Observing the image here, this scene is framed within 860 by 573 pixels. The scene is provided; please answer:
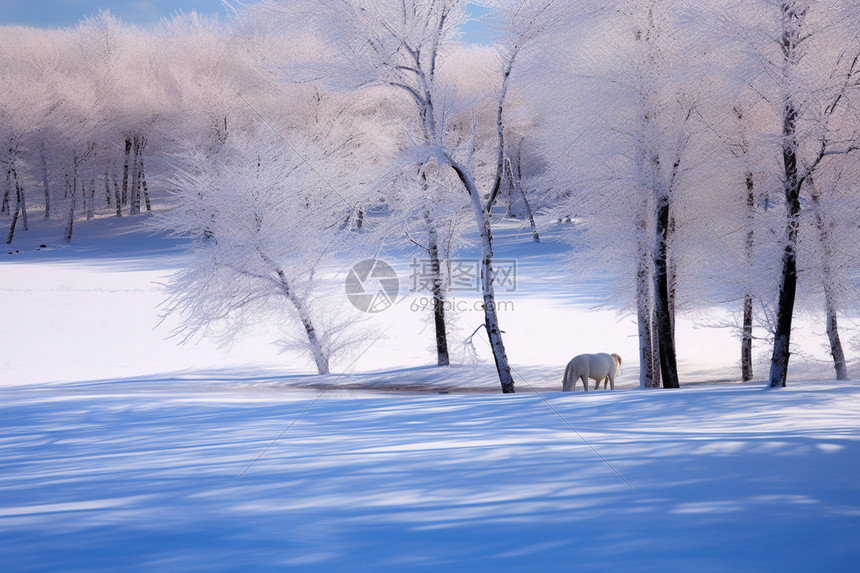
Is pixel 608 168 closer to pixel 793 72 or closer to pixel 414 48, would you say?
pixel 793 72

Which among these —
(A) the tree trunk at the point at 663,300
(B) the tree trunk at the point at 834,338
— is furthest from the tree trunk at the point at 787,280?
(B) the tree trunk at the point at 834,338

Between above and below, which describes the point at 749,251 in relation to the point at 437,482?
above

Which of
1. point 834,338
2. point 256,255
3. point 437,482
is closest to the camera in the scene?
point 437,482

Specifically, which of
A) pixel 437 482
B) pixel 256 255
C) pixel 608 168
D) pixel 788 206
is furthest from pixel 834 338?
pixel 256 255

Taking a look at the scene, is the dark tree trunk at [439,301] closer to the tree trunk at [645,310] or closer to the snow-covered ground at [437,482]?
the tree trunk at [645,310]

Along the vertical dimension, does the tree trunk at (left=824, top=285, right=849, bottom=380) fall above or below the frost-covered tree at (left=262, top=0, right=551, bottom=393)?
below

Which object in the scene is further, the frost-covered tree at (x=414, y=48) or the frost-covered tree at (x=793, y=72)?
the frost-covered tree at (x=414, y=48)

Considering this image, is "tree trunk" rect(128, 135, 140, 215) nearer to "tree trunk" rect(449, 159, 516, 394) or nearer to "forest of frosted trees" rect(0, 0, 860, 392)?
"forest of frosted trees" rect(0, 0, 860, 392)

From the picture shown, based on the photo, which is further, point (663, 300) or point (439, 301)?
point (439, 301)

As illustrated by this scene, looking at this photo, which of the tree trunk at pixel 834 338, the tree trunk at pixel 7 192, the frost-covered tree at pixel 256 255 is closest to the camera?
the tree trunk at pixel 834 338

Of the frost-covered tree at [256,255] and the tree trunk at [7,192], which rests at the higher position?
the tree trunk at [7,192]

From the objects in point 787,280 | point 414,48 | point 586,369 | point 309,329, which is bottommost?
point 586,369

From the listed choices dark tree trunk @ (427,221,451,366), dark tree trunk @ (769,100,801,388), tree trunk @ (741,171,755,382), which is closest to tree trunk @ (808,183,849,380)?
tree trunk @ (741,171,755,382)

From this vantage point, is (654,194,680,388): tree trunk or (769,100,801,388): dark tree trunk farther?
(654,194,680,388): tree trunk
